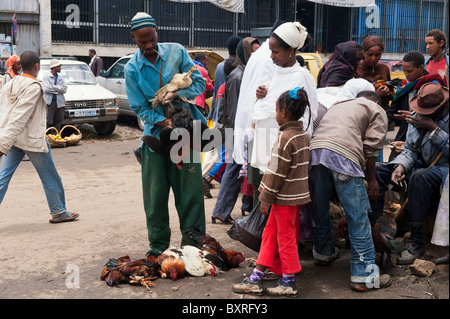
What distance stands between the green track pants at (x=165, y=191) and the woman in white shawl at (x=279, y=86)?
592mm

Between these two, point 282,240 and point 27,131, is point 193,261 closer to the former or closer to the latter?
point 282,240

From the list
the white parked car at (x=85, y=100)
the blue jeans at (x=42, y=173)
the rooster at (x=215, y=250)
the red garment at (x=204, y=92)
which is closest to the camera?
the rooster at (x=215, y=250)

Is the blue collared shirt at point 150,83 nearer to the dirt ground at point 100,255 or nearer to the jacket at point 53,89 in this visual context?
the dirt ground at point 100,255

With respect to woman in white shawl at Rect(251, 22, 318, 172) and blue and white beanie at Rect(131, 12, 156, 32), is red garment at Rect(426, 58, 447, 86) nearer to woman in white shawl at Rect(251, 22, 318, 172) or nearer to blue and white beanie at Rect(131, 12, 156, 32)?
woman in white shawl at Rect(251, 22, 318, 172)

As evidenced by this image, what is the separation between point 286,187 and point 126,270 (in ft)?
4.86

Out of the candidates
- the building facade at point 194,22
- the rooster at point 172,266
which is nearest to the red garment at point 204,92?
the rooster at point 172,266

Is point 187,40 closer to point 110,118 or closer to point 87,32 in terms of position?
point 87,32

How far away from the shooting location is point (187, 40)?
2239 centimetres

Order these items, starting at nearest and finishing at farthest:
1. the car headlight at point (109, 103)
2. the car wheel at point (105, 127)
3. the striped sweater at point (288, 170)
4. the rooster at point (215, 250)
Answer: the striped sweater at point (288, 170), the rooster at point (215, 250), the car headlight at point (109, 103), the car wheel at point (105, 127)

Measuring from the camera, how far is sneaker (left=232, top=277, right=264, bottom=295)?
4.17 m

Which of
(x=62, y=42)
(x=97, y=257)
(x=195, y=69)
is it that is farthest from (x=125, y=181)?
(x=62, y=42)

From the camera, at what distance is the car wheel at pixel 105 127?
13.8 metres

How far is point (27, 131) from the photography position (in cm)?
636

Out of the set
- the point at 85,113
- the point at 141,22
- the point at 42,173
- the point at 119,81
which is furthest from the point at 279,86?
the point at 119,81
